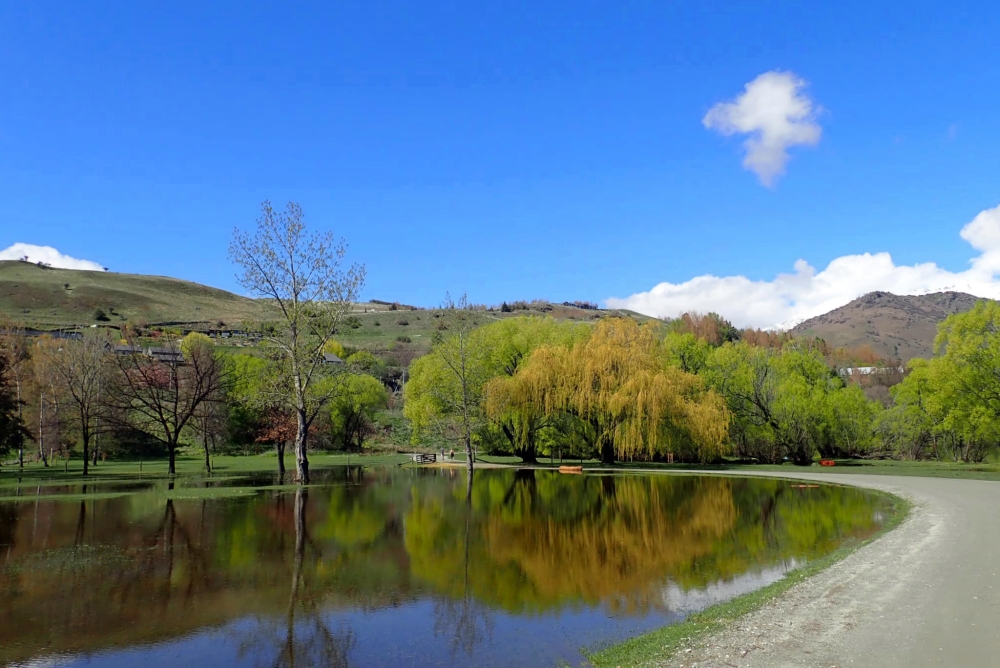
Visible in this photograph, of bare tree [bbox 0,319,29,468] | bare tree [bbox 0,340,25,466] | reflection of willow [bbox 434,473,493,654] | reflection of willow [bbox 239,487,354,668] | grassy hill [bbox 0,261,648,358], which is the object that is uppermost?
grassy hill [bbox 0,261,648,358]

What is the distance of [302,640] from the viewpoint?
9102 mm

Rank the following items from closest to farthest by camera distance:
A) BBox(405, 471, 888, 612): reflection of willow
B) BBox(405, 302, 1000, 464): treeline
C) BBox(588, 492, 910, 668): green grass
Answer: BBox(588, 492, 910, 668): green grass < BBox(405, 471, 888, 612): reflection of willow < BBox(405, 302, 1000, 464): treeline

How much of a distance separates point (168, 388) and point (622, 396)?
33.9m

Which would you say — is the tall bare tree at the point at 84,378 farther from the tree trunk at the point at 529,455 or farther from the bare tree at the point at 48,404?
the tree trunk at the point at 529,455

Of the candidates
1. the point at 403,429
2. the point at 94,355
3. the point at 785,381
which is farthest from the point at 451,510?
the point at 403,429

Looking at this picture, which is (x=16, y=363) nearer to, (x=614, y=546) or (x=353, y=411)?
(x=353, y=411)

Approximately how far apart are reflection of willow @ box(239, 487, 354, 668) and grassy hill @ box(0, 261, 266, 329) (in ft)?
288

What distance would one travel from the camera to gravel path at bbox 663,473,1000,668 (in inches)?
300

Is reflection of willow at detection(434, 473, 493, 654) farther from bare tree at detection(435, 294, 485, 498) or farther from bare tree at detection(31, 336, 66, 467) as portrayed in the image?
bare tree at detection(31, 336, 66, 467)

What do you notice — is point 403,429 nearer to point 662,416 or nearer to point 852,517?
point 662,416

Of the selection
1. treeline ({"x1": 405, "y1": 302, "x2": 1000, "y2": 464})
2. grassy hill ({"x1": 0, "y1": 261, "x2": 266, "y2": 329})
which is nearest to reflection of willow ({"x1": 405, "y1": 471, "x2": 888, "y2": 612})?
treeline ({"x1": 405, "y1": 302, "x2": 1000, "y2": 464})

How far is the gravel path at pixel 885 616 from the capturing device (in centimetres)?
762

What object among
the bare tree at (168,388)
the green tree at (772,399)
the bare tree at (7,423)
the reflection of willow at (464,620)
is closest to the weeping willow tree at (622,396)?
the green tree at (772,399)

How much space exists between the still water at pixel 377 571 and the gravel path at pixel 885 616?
4.66 ft
